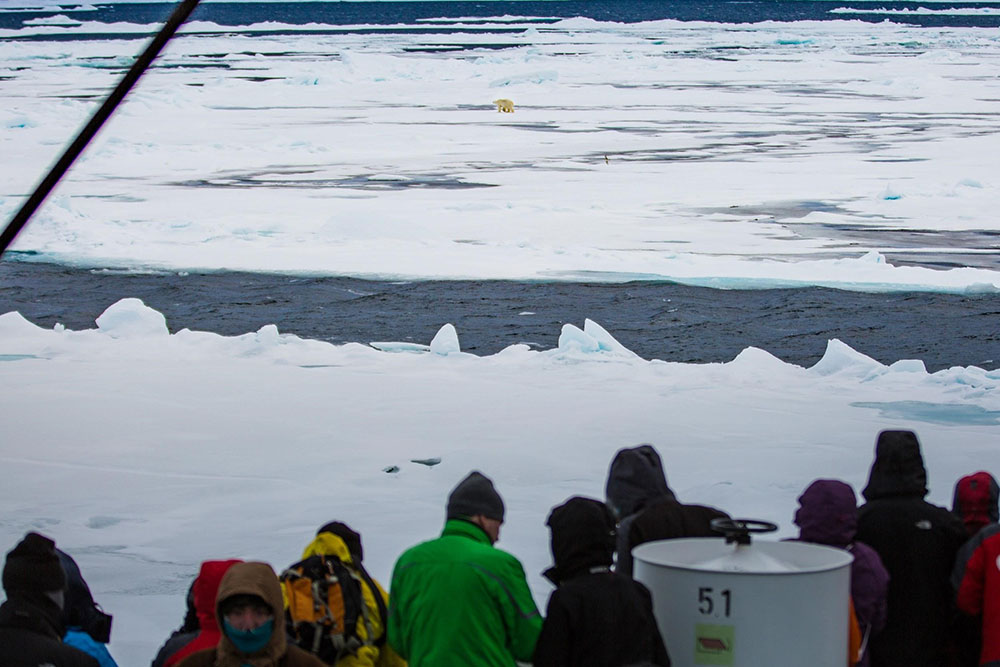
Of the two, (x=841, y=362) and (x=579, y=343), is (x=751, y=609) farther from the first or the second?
(x=579, y=343)

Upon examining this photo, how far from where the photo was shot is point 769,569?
123 inches

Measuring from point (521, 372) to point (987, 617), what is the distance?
254 inches

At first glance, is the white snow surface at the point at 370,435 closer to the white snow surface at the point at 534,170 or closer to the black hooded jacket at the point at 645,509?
the black hooded jacket at the point at 645,509

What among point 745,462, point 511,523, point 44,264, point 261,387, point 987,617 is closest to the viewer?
point 987,617

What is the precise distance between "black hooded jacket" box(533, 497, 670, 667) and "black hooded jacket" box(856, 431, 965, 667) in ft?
3.15

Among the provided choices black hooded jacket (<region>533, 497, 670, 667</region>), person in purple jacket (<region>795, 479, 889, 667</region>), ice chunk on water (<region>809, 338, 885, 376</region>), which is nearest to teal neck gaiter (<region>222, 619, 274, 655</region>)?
black hooded jacket (<region>533, 497, 670, 667</region>)

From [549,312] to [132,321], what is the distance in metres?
3.61

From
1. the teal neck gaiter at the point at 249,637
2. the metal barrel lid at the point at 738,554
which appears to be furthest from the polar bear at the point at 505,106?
the teal neck gaiter at the point at 249,637

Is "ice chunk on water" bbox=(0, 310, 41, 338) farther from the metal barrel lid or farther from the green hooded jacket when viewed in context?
the metal barrel lid

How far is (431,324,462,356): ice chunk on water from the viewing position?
10.7 m

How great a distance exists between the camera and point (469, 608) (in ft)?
10.7

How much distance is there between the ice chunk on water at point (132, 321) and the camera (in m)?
11.3

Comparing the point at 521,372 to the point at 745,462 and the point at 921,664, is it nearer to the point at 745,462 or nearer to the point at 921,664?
the point at 745,462

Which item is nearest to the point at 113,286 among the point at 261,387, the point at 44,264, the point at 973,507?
the point at 44,264
